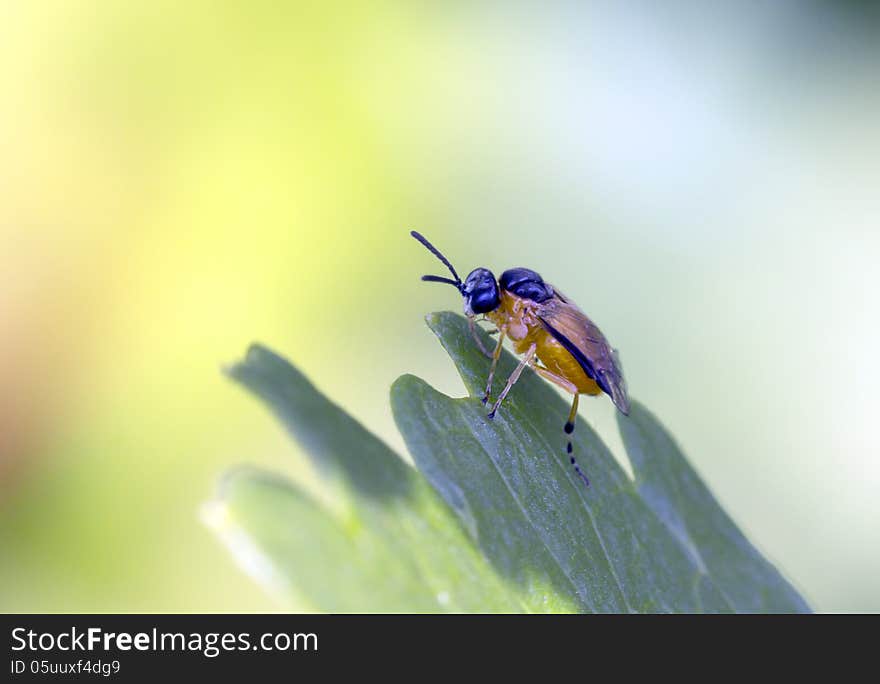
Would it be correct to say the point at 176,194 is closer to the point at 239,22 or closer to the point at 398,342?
the point at 239,22

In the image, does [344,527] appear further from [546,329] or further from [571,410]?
[546,329]

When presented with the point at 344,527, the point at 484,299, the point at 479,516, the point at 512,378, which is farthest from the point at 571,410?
the point at 344,527

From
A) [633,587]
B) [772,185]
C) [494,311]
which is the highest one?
[772,185]

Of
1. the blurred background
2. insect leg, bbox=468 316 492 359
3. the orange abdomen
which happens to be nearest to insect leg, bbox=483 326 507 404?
insect leg, bbox=468 316 492 359

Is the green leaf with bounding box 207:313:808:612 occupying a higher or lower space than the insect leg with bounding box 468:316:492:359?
lower

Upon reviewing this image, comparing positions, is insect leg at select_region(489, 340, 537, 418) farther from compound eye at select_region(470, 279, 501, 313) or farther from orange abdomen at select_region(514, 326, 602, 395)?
compound eye at select_region(470, 279, 501, 313)

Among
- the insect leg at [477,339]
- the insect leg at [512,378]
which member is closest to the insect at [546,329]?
the insect leg at [512,378]
